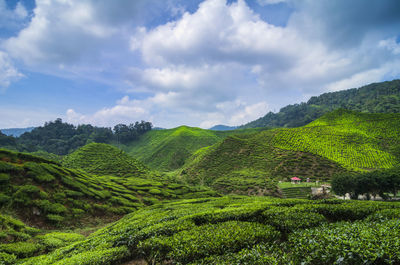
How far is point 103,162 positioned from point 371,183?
59192 millimetres

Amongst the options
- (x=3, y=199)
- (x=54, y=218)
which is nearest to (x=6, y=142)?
(x=3, y=199)

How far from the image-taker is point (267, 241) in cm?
741

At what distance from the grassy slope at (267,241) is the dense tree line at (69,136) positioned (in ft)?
428

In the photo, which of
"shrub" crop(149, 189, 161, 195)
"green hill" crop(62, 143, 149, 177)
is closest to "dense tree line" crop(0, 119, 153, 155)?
"green hill" crop(62, 143, 149, 177)

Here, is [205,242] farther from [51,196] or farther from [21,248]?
[51,196]

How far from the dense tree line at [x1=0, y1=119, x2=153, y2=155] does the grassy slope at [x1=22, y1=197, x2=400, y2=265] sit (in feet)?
428

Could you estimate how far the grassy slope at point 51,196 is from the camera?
690 inches

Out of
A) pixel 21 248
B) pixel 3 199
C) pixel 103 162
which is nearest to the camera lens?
pixel 21 248

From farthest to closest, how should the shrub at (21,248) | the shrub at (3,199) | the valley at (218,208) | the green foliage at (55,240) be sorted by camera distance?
the shrub at (3,199) → the green foliage at (55,240) → the shrub at (21,248) → the valley at (218,208)

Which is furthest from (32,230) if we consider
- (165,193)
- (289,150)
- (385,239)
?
(289,150)

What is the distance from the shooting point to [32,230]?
48.3ft

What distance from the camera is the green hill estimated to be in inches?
1849

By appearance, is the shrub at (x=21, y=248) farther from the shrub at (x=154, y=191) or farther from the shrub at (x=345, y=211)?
the shrub at (x=154, y=191)

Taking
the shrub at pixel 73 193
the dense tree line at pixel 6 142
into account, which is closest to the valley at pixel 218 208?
the shrub at pixel 73 193
